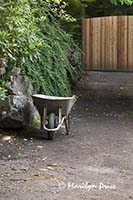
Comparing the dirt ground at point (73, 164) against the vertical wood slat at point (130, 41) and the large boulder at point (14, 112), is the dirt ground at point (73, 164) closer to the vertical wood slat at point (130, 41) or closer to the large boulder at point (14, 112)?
the large boulder at point (14, 112)

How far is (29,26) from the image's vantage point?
5469mm

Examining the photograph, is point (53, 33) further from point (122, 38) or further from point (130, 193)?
point (122, 38)

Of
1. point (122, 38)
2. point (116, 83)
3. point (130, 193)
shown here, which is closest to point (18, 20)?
point (130, 193)

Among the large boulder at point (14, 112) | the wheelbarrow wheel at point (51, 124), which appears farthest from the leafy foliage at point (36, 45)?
the wheelbarrow wheel at point (51, 124)

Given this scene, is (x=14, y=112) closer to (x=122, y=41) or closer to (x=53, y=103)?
(x=53, y=103)

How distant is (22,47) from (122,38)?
12.0 metres

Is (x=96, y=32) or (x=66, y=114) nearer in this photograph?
(x=66, y=114)

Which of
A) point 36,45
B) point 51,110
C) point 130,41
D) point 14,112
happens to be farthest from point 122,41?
point 36,45

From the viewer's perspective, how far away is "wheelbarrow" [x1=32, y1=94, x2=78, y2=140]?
7.31m

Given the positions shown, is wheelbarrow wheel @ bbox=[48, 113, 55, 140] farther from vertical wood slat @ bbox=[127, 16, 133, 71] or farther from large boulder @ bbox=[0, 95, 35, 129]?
vertical wood slat @ bbox=[127, 16, 133, 71]

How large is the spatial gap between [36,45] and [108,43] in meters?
12.0

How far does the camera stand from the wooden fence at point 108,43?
675 inches

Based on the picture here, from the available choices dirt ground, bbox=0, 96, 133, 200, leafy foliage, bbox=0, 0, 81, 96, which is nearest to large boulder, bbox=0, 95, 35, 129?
dirt ground, bbox=0, 96, 133, 200

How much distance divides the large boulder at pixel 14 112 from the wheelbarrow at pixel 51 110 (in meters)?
0.24
